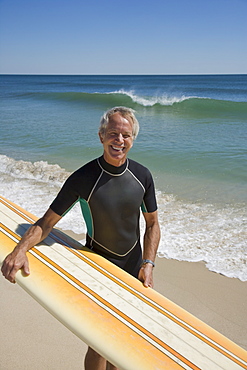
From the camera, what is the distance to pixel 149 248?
6.68 ft

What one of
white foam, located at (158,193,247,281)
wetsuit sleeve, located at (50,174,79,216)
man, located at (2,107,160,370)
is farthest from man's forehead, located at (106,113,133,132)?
white foam, located at (158,193,247,281)

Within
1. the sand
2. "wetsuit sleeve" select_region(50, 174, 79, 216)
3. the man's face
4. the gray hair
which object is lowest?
the sand

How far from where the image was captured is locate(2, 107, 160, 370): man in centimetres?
185

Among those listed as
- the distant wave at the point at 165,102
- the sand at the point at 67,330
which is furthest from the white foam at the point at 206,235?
the distant wave at the point at 165,102

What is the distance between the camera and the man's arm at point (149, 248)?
6.61 ft

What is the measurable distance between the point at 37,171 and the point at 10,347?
15.8ft

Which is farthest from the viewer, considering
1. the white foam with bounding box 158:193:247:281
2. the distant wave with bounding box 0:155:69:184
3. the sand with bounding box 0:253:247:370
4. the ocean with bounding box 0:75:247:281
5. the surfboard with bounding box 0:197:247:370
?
the distant wave with bounding box 0:155:69:184

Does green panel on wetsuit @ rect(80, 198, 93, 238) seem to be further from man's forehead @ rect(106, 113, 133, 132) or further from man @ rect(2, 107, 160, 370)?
man's forehead @ rect(106, 113, 133, 132)

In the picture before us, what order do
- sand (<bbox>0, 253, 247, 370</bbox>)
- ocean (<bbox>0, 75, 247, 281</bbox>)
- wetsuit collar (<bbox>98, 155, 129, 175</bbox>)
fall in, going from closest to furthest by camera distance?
1. wetsuit collar (<bbox>98, 155, 129, 175</bbox>)
2. sand (<bbox>0, 253, 247, 370</bbox>)
3. ocean (<bbox>0, 75, 247, 281</bbox>)

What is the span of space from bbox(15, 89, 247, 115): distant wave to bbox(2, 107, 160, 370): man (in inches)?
627

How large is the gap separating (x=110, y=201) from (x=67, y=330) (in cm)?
120

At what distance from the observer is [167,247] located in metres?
3.90

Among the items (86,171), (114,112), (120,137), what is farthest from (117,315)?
(114,112)

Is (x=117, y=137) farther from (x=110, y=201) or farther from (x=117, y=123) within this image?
(x=110, y=201)
